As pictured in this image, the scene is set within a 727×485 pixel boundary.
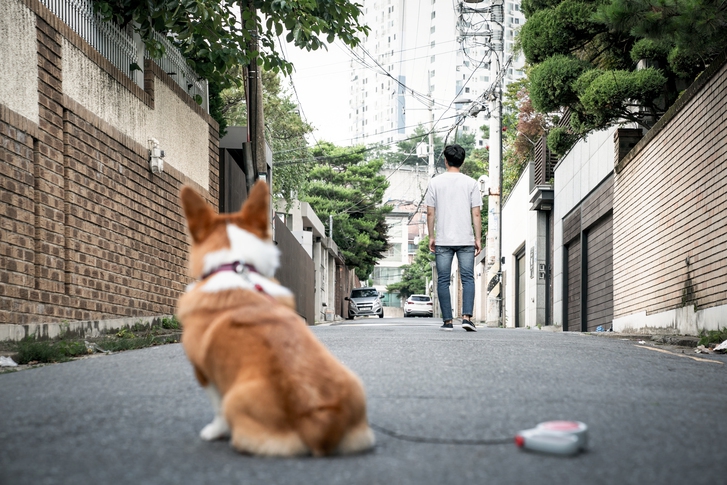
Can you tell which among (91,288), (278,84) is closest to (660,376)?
(91,288)

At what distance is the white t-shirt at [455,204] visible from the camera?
1000cm

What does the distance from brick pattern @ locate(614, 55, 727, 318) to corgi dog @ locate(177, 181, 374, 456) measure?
24.3 ft

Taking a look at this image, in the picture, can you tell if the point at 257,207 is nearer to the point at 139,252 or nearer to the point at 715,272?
the point at 715,272

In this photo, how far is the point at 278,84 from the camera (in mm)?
25312

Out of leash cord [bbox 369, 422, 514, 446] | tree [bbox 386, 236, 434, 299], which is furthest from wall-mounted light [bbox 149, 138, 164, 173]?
tree [bbox 386, 236, 434, 299]

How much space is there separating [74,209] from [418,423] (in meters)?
6.59

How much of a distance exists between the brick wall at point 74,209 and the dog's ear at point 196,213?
485cm

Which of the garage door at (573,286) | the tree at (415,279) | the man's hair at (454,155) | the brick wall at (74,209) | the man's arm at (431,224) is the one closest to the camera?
the brick wall at (74,209)

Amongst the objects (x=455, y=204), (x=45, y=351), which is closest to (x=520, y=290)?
(x=455, y=204)

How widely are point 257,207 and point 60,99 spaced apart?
647 cm

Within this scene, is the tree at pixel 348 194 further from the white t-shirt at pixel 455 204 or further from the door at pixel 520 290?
the white t-shirt at pixel 455 204

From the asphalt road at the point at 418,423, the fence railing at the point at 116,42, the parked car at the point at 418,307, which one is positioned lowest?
the parked car at the point at 418,307

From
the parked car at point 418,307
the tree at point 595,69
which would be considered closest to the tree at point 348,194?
the parked car at point 418,307

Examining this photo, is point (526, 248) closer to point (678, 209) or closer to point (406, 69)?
point (678, 209)
